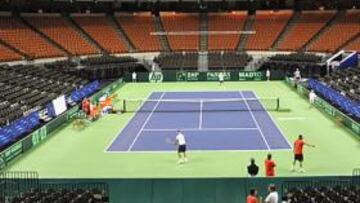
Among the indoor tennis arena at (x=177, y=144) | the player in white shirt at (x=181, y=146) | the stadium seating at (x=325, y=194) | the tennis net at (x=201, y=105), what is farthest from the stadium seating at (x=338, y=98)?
the stadium seating at (x=325, y=194)

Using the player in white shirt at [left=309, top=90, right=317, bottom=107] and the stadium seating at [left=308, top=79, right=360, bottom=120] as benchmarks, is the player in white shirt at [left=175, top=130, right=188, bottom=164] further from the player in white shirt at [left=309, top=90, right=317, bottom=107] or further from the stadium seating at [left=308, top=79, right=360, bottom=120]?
the player in white shirt at [left=309, top=90, right=317, bottom=107]

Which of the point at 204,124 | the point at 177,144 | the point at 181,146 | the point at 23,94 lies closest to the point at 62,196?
the point at 181,146

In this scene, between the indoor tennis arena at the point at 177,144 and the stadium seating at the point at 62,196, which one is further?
the indoor tennis arena at the point at 177,144

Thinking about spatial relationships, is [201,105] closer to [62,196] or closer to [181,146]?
[181,146]

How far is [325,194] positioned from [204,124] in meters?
18.0

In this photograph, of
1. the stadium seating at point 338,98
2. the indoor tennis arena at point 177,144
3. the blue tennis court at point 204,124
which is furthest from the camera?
the stadium seating at point 338,98

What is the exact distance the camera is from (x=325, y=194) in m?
18.3

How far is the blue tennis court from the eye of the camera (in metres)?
30.3

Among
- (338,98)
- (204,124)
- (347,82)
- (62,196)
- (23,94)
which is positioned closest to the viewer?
(62,196)

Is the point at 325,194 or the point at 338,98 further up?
the point at 338,98

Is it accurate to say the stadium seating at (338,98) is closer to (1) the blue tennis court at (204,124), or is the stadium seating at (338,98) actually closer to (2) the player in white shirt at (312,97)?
(2) the player in white shirt at (312,97)

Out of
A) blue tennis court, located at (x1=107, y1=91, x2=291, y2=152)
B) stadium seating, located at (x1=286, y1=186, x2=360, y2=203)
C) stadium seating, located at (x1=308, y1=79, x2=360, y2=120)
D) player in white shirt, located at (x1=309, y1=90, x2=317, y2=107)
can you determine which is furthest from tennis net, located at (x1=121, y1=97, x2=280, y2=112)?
stadium seating, located at (x1=286, y1=186, x2=360, y2=203)

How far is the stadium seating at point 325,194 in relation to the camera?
17.7 meters

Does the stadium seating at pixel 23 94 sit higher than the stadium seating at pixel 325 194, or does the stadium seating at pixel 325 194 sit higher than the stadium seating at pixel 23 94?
the stadium seating at pixel 23 94
